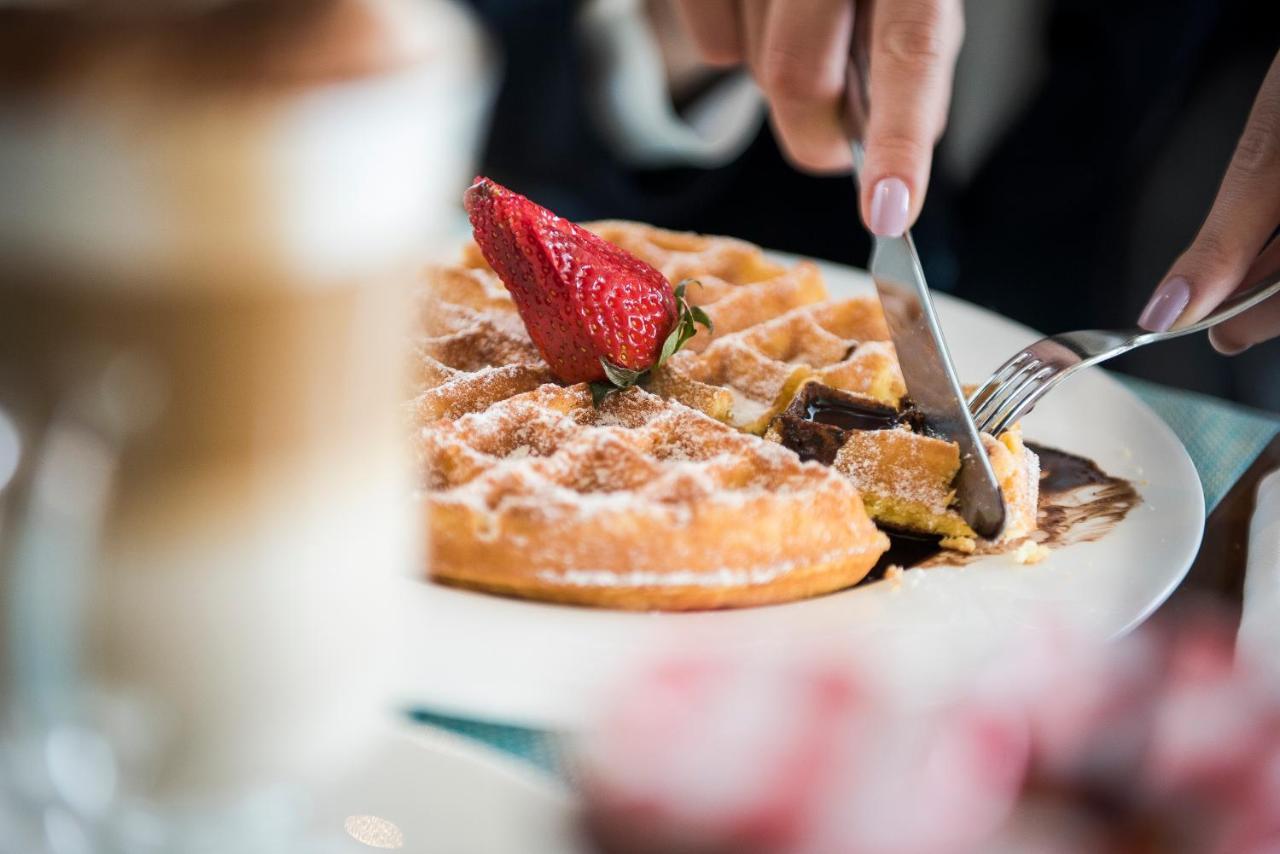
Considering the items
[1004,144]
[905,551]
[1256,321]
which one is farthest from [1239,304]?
[1004,144]

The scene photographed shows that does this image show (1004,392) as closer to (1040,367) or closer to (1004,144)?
(1040,367)

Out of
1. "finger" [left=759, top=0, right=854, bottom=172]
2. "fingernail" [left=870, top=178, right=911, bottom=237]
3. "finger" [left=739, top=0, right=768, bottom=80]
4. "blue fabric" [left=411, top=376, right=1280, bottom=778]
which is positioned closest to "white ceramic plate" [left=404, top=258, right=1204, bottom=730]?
"blue fabric" [left=411, top=376, right=1280, bottom=778]

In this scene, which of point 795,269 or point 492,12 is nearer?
point 795,269

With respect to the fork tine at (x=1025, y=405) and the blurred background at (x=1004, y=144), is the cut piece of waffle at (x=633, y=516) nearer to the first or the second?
the fork tine at (x=1025, y=405)

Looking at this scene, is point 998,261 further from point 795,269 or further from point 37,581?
point 37,581

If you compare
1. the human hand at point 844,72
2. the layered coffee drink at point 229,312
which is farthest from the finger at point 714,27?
the layered coffee drink at point 229,312

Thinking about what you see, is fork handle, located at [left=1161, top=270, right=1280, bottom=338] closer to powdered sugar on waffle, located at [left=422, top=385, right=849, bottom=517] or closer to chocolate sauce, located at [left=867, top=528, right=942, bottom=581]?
chocolate sauce, located at [left=867, top=528, right=942, bottom=581]

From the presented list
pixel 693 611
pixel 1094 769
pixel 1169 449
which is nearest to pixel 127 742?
pixel 1094 769
